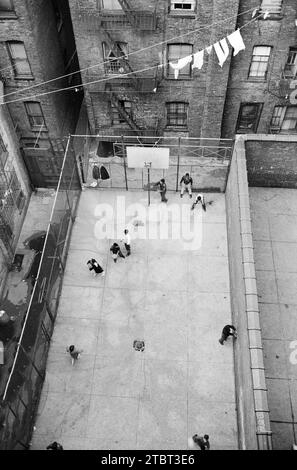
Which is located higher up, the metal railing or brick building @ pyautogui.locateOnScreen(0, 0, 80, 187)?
brick building @ pyautogui.locateOnScreen(0, 0, 80, 187)

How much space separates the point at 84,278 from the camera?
2216 cm

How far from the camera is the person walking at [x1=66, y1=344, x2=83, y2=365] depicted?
19125 millimetres

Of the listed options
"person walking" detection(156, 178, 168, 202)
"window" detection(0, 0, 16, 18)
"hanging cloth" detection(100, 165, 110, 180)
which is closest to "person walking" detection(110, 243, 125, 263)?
"person walking" detection(156, 178, 168, 202)

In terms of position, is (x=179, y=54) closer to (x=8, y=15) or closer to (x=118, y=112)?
(x=118, y=112)

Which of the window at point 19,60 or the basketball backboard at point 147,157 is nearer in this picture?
the basketball backboard at point 147,157

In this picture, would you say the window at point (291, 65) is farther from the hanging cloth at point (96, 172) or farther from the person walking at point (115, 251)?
the person walking at point (115, 251)

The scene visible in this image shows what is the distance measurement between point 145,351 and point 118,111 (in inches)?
598

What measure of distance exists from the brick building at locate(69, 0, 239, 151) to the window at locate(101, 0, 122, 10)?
5 cm

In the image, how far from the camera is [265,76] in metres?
26.7

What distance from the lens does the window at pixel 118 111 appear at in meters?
28.4

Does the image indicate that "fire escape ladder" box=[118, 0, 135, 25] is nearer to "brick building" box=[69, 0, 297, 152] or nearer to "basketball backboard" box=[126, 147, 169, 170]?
"brick building" box=[69, 0, 297, 152]

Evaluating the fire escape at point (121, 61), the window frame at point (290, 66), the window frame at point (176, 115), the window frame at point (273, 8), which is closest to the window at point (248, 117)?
the window frame at point (290, 66)

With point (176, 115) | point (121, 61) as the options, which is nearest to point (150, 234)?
point (176, 115)

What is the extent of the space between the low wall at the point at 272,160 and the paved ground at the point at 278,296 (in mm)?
508
